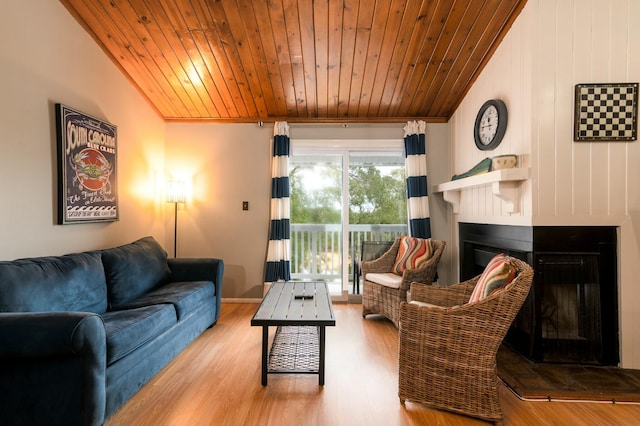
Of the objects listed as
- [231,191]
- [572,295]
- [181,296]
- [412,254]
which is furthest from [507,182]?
[231,191]

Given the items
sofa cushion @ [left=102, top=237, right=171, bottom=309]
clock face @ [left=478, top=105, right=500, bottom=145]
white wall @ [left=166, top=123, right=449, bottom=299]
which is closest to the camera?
sofa cushion @ [left=102, top=237, right=171, bottom=309]

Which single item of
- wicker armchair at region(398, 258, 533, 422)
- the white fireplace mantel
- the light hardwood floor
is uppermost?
the white fireplace mantel

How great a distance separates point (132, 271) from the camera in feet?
9.23

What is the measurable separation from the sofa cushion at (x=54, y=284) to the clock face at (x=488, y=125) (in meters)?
3.52

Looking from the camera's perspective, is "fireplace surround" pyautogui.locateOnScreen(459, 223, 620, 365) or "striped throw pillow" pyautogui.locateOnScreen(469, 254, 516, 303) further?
"fireplace surround" pyautogui.locateOnScreen(459, 223, 620, 365)

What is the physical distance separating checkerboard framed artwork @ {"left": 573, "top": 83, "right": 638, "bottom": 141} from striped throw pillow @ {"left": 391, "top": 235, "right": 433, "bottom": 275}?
5.32ft

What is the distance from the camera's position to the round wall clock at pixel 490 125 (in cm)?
290

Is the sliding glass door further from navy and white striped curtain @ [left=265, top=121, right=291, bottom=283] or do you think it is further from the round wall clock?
the round wall clock

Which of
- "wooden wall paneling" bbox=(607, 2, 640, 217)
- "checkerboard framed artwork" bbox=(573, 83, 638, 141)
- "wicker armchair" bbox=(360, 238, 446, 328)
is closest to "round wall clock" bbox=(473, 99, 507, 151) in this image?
"checkerboard framed artwork" bbox=(573, 83, 638, 141)

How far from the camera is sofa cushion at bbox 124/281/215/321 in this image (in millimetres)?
2603

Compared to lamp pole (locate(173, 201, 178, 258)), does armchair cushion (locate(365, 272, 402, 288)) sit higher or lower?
lower

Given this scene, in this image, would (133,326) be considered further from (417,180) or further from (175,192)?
(417,180)

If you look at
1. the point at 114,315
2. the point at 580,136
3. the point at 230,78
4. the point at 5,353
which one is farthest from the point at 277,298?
the point at 580,136

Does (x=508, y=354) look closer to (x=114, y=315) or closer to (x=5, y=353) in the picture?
(x=114, y=315)
